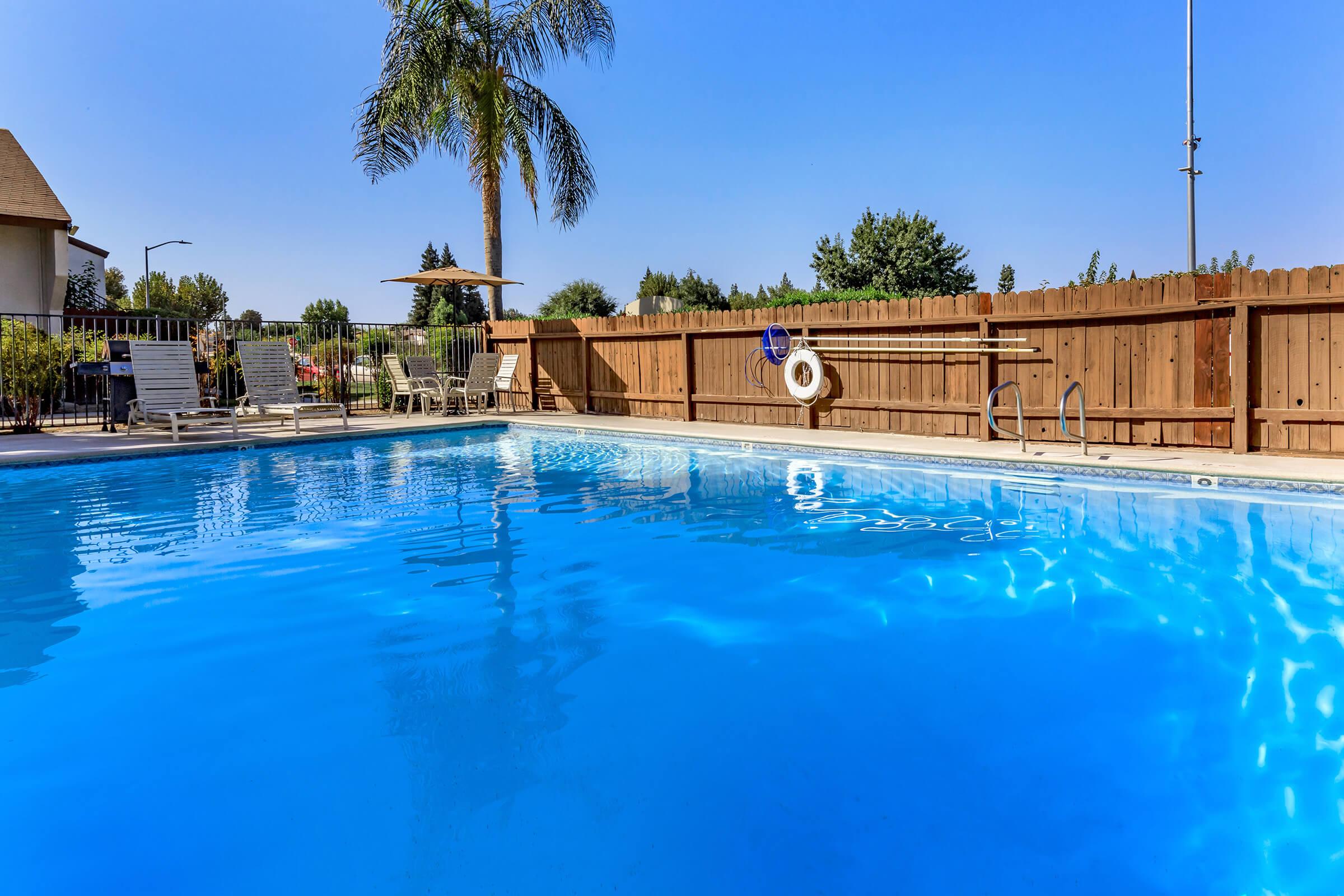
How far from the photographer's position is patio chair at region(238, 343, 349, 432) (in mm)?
11391

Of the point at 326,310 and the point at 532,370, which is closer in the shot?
the point at 532,370

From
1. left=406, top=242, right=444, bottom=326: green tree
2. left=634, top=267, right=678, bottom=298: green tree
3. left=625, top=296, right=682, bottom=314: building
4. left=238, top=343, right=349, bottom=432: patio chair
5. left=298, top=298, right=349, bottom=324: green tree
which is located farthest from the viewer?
left=406, top=242, right=444, bottom=326: green tree

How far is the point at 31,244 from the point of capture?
67.2ft

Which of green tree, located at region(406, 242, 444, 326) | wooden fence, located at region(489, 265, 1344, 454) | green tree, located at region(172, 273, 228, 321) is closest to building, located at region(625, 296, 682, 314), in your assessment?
green tree, located at region(172, 273, 228, 321)

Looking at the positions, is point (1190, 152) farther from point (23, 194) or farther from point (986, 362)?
point (23, 194)

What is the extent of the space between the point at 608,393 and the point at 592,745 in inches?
437

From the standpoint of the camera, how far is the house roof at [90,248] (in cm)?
2779

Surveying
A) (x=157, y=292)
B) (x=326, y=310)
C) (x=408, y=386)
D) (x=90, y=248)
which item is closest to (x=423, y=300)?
(x=326, y=310)

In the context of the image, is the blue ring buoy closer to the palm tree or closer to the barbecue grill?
the palm tree

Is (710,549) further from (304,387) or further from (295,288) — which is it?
(295,288)

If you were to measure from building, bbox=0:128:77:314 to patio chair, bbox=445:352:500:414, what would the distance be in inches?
483

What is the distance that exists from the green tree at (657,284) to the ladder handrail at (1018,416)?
4297cm

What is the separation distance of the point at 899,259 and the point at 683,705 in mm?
50280

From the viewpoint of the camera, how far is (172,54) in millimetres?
18797
